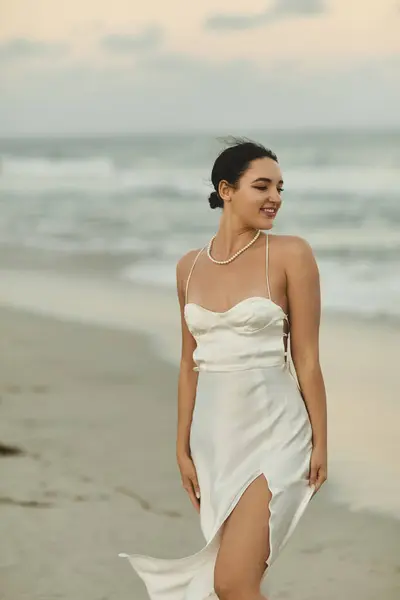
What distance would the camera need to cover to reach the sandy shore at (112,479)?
3.77 metres

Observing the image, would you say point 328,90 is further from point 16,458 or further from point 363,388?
point 16,458

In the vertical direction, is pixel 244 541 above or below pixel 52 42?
below

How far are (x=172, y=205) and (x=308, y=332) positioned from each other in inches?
81.8

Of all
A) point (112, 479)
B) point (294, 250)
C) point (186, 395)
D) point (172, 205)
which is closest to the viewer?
point (294, 250)

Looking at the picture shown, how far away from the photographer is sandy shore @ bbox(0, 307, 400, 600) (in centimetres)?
377

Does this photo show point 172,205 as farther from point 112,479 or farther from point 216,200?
point 216,200

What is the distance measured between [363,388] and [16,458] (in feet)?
4.37

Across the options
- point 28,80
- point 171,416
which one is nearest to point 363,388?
point 171,416

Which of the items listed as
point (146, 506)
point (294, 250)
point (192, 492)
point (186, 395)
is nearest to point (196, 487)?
point (192, 492)

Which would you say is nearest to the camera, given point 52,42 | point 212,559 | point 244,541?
point 244,541

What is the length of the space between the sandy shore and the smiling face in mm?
1578

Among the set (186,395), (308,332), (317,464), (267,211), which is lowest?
(317,464)

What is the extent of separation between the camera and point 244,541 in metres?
2.44

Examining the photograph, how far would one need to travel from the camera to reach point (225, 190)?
2.64 metres
